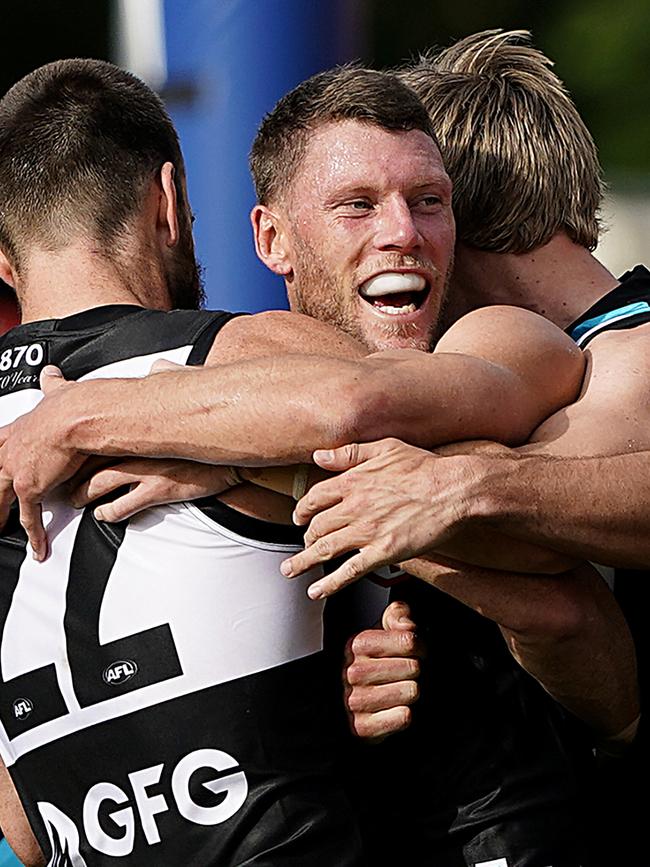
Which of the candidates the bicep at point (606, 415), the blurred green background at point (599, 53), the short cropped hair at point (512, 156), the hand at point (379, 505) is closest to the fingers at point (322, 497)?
the hand at point (379, 505)

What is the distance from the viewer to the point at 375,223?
3646 mm

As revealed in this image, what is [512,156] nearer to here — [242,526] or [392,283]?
[392,283]

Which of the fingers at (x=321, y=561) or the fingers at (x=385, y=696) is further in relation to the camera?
the fingers at (x=385, y=696)

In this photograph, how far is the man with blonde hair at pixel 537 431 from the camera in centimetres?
276

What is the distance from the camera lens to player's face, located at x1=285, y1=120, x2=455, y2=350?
11.9 ft

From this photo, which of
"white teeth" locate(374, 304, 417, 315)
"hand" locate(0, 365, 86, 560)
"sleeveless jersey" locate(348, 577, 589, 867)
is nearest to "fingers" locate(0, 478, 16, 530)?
"hand" locate(0, 365, 86, 560)

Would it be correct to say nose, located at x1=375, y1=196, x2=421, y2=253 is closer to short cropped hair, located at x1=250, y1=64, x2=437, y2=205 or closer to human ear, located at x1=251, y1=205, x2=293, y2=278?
short cropped hair, located at x1=250, y1=64, x2=437, y2=205

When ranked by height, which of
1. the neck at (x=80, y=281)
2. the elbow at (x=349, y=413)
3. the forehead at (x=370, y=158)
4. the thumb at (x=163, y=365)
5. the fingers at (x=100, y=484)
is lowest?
the fingers at (x=100, y=484)

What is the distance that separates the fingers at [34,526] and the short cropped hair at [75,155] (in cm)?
57

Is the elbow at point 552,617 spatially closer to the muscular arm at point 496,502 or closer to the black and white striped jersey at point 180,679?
the muscular arm at point 496,502

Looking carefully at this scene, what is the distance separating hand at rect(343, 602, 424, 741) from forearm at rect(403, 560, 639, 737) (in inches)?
5.5

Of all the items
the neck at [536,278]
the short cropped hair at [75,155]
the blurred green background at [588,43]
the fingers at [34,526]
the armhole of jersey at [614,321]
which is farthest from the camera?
the blurred green background at [588,43]

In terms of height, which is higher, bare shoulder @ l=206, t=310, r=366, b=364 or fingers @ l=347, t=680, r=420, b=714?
bare shoulder @ l=206, t=310, r=366, b=364

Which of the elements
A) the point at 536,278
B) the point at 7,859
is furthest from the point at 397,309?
the point at 7,859
